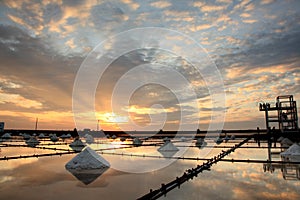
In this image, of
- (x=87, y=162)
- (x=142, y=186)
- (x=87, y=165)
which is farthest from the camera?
(x=87, y=162)

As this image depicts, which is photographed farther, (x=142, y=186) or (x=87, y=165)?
(x=87, y=165)

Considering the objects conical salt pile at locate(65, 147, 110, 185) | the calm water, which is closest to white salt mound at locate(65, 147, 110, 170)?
conical salt pile at locate(65, 147, 110, 185)

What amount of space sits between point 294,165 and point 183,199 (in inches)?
336

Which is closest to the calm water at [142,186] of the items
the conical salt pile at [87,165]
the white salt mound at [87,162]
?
the conical salt pile at [87,165]

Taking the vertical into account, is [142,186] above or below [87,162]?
below

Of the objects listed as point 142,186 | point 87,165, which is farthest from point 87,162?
point 142,186

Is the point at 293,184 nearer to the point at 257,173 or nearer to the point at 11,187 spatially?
the point at 257,173

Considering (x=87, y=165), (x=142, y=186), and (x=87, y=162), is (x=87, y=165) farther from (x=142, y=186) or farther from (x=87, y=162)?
(x=142, y=186)

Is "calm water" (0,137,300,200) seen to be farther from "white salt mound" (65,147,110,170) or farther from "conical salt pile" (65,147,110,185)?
"white salt mound" (65,147,110,170)

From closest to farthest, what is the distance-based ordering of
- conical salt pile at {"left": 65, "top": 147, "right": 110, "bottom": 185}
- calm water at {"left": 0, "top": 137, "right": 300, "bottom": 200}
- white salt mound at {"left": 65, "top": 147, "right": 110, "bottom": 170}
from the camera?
calm water at {"left": 0, "top": 137, "right": 300, "bottom": 200}
conical salt pile at {"left": 65, "top": 147, "right": 110, "bottom": 185}
white salt mound at {"left": 65, "top": 147, "right": 110, "bottom": 170}

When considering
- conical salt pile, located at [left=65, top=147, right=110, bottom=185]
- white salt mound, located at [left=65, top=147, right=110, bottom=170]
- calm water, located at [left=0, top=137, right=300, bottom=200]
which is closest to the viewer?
calm water, located at [left=0, top=137, right=300, bottom=200]

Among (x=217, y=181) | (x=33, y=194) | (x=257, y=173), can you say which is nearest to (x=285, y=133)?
(x=257, y=173)

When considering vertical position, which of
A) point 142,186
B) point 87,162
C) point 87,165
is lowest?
point 142,186

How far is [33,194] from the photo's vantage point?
6508mm
